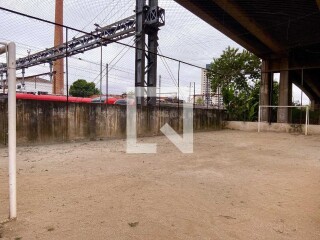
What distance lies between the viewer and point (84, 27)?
493 inches

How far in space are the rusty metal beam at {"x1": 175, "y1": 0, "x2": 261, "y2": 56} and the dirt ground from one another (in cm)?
696

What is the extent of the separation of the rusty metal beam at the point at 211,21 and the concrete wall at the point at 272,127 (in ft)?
14.3

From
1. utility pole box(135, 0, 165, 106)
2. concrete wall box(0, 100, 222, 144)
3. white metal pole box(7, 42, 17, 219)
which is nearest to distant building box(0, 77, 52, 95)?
utility pole box(135, 0, 165, 106)

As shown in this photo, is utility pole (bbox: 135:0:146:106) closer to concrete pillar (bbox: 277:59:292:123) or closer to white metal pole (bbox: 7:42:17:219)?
concrete pillar (bbox: 277:59:292:123)

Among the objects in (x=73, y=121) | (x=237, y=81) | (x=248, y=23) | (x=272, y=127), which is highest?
(x=248, y=23)

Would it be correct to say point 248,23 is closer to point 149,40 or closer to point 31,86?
point 149,40

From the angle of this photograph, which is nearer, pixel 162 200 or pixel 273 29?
pixel 162 200

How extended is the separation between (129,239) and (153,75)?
10.4 m

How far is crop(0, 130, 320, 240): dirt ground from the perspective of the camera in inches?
79.6

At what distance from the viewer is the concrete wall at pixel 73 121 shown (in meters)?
6.37

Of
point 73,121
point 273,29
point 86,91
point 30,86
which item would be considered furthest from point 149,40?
point 30,86

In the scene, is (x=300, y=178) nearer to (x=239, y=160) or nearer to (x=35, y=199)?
(x=239, y=160)

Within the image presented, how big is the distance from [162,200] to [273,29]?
11710 millimetres

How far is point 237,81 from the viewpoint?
17.4 m
